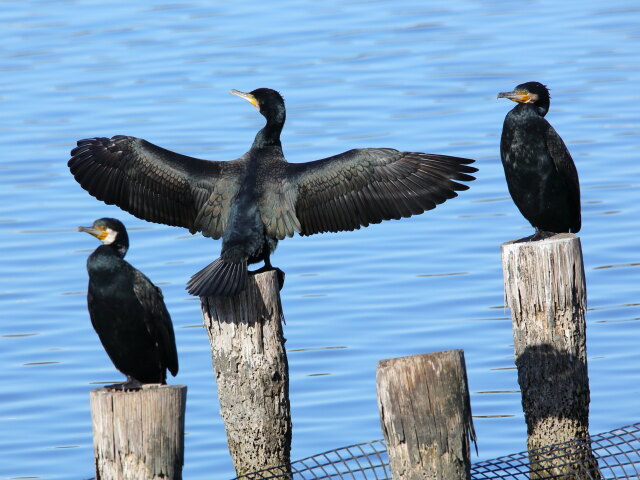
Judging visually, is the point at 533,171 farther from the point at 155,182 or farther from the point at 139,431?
the point at 139,431

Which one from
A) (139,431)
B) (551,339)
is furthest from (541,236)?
(139,431)

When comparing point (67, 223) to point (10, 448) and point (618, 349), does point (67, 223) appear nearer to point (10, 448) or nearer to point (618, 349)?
point (10, 448)

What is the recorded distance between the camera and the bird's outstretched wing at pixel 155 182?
641cm

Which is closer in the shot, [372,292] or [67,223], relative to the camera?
[372,292]

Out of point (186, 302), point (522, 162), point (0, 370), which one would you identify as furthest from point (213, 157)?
point (522, 162)

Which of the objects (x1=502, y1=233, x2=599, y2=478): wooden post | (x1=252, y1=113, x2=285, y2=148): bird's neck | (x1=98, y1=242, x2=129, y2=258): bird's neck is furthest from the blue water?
(x1=98, y1=242, x2=129, y2=258): bird's neck

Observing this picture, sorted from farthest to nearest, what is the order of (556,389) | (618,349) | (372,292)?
(372,292)
(618,349)
(556,389)

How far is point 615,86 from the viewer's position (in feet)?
47.5

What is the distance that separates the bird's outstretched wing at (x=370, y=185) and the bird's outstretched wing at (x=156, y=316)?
47.3 inches

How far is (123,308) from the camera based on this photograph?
205 inches

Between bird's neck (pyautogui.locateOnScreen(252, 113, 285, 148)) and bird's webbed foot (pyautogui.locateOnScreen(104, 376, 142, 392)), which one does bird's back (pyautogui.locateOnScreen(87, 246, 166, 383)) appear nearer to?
bird's webbed foot (pyautogui.locateOnScreen(104, 376, 142, 392))

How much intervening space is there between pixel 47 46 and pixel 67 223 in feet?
22.7

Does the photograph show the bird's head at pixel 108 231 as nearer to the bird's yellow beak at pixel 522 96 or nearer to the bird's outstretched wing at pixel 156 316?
the bird's outstretched wing at pixel 156 316

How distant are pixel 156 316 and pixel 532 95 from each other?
2.48 metres
